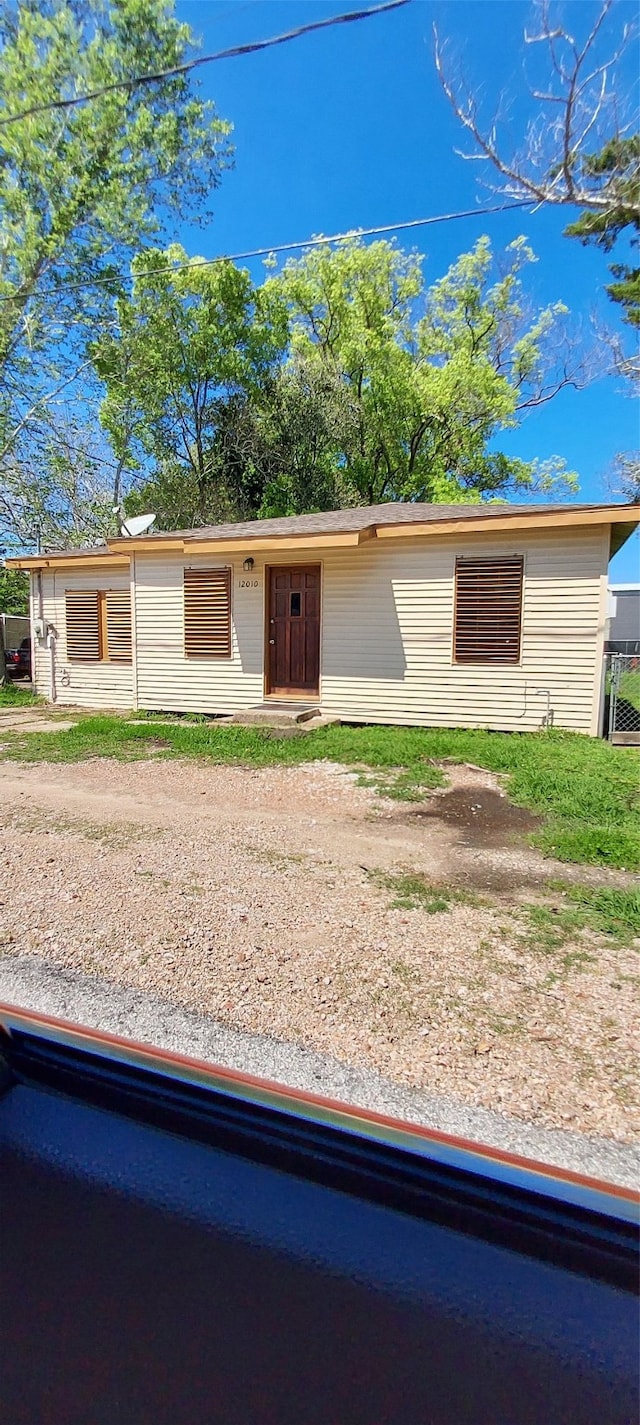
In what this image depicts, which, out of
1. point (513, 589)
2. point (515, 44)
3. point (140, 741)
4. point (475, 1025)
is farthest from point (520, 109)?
point (475, 1025)

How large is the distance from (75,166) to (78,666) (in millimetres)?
13086

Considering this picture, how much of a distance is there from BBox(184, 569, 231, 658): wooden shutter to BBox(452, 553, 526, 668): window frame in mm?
3554

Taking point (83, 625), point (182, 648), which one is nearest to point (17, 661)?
point (83, 625)

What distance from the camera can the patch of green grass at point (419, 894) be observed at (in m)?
3.43

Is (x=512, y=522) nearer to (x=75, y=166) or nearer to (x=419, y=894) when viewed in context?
(x=419, y=894)

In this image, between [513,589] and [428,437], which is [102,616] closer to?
[513,589]

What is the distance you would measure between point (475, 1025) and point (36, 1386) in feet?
6.41

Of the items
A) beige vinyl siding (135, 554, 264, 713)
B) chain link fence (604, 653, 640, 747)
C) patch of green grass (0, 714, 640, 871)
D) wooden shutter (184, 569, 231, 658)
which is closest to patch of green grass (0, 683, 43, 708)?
beige vinyl siding (135, 554, 264, 713)

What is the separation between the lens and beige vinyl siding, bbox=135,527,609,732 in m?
8.16

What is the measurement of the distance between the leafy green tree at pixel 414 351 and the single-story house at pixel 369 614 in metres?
10.4

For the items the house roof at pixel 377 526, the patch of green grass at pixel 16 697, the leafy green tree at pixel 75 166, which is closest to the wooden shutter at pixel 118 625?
the house roof at pixel 377 526

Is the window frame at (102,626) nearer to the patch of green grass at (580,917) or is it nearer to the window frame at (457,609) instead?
the window frame at (457,609)

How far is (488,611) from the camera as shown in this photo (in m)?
8.61

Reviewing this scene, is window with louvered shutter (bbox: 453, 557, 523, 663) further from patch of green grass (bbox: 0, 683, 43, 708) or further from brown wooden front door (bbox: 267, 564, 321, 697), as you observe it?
patch of green grass (bbox: 0, 683, 43, 708)
